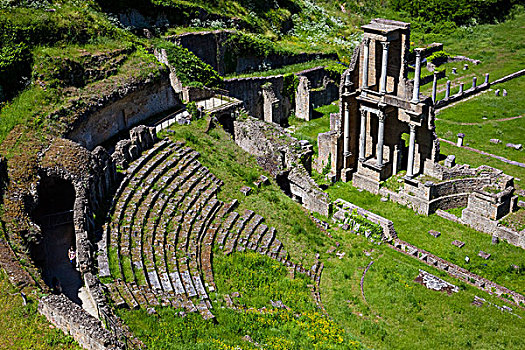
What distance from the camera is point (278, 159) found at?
95.5 ft

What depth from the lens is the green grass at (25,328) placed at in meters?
13.7

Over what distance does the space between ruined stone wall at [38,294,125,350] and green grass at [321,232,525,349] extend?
941 centimetres

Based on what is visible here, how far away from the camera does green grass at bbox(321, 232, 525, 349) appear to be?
19.7 meters

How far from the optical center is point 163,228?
21516 mm

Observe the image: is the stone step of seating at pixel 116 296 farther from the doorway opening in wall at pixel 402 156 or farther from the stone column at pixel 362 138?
the doorway opening in wall at pixel 402 156

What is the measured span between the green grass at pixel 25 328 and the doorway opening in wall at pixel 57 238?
256 cm

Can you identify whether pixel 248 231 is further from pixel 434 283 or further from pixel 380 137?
pixel 380 137

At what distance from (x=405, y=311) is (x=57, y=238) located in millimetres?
13084

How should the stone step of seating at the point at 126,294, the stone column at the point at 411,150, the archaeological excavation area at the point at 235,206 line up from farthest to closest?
1. the stone column at the point at 411,150
2. the archaeological excavation area at the point at 235,206
3. the stone step of seating at the point at 126,294

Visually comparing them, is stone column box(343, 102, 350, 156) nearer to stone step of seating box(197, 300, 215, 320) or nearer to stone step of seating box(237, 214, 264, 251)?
stone step of seating box(237, 214, 264, 251)

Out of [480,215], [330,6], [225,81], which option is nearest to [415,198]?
[480,215]

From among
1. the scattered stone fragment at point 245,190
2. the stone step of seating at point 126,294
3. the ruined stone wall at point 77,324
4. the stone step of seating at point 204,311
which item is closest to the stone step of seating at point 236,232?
the scattered stone fragment at point 245,190

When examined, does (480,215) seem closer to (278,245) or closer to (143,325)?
(278,245)

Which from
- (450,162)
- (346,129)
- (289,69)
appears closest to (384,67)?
(346,129)
